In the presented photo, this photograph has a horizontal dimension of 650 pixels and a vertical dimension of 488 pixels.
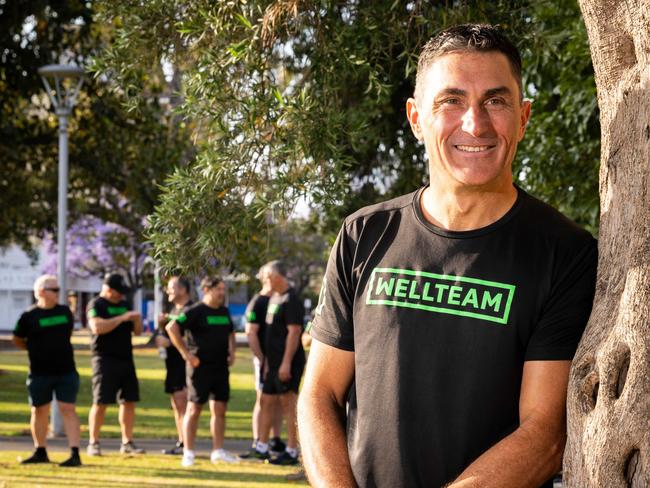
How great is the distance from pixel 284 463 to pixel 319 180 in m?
8.15

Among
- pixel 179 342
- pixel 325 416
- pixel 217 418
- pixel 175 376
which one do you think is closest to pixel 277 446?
pixel 217 418

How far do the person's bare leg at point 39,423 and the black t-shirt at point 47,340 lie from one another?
0.43 m

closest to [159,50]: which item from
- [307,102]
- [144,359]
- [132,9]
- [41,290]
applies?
[132,9]

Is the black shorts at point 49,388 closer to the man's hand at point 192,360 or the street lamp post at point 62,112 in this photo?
the man's hand at point 192,360

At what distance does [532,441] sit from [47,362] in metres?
10.0

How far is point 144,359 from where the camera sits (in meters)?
37.0

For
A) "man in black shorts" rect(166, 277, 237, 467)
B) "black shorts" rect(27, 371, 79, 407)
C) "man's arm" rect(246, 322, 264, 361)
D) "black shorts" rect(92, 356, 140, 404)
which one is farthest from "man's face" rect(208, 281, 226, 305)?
"black shorts" rect(27, 371, 79, 407)

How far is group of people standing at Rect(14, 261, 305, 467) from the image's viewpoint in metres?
11.9

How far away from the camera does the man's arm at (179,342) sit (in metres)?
11.9

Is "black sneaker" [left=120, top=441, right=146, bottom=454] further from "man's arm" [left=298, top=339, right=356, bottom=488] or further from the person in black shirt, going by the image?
"man's arm" [left=298, top=339, right=356, bottom=488]

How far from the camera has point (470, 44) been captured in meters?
2.72

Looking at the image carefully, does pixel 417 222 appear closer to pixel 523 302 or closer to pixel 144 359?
pixel 523 302

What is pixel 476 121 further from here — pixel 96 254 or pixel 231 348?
pixel 96 254

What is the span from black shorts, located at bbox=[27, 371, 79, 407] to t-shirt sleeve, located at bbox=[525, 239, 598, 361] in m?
10.0
